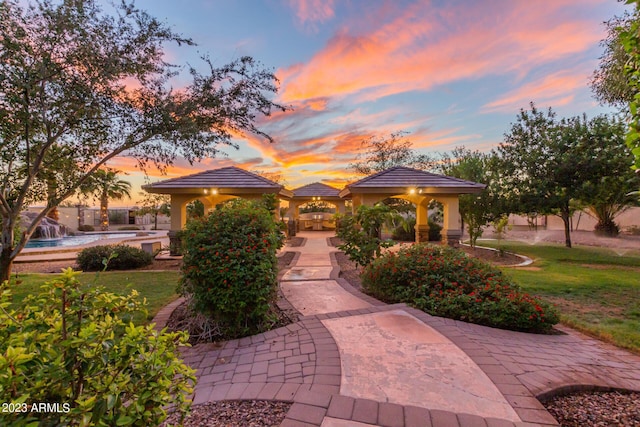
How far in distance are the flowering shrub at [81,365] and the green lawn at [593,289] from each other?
569 centimetres

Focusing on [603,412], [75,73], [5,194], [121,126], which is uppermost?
[75,73]

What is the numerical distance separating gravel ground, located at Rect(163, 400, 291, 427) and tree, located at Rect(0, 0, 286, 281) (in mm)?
6102

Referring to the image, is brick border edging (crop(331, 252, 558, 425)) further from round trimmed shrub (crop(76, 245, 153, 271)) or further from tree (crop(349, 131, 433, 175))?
tree (crop(349, 131, 433, 175))

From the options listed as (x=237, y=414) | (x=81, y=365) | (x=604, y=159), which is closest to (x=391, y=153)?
(x=604, y=159)

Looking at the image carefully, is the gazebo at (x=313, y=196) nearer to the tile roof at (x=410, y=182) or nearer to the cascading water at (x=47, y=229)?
the tile roof at (x=410, y=182)

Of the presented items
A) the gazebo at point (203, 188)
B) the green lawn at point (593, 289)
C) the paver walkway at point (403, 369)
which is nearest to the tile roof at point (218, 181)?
the gazebo at point (203, 188)

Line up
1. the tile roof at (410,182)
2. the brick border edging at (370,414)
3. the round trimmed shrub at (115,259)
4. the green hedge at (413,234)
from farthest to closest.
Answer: the green hedge at (413,234), the tile roof at (410,182), the round trimmed shrub at (115,259), the brick border edging at (370,414)

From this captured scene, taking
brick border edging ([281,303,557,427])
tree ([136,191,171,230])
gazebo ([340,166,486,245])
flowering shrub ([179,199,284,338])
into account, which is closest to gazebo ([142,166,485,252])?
A: gazebo ([340,166,486,245])

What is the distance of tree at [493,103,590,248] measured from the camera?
12633 mm

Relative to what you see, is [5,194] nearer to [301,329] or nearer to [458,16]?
[301,329]

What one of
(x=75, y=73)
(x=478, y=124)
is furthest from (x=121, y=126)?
(x=478, y=124)

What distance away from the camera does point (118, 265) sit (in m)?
9.89

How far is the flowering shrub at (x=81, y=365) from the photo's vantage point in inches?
40.5

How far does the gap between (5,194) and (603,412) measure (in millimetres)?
11241
